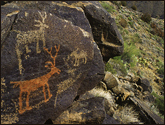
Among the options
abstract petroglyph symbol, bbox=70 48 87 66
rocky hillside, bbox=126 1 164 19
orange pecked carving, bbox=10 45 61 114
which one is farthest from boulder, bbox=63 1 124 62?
rocky hillside, bbox=126 1 164 19

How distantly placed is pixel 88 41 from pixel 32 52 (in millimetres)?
983

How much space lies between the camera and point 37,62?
5.67 ft

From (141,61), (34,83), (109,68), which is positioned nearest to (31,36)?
(34,83)

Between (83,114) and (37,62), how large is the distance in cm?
126

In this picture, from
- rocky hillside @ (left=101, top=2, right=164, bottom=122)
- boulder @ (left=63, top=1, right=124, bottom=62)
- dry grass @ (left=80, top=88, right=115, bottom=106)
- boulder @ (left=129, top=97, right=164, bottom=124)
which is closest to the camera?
boulder @ (left=63, top=1, right=124, bottom=62)

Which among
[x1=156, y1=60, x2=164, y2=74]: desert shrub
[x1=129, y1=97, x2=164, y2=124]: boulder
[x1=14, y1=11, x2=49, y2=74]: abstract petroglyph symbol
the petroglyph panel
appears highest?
[x1=14, y1=11, x2=49, y2=74]: abstract petroglyph symbol

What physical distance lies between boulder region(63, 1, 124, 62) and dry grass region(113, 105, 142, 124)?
1.61 meters

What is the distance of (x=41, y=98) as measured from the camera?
1802 mm

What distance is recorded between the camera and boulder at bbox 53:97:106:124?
2.12 meters

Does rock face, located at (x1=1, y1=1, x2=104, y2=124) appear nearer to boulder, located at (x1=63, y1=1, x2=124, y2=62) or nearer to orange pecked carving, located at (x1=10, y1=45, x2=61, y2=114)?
orange pecked carving, located at (x1=10, y1=45, x2=61, y2=114)

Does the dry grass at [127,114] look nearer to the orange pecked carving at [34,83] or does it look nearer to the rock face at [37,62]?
the rock face at [37,62]

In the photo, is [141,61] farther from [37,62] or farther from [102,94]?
[37,62]

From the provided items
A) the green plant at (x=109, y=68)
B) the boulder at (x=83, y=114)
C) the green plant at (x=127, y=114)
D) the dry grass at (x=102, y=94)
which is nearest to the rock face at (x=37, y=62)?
the boulder at (x=83, y=114)

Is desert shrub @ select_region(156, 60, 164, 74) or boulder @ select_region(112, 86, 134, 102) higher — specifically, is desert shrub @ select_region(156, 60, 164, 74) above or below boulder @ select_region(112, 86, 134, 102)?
below
